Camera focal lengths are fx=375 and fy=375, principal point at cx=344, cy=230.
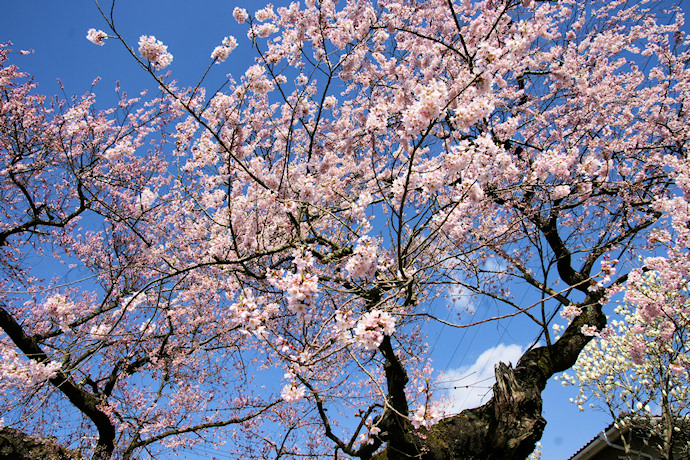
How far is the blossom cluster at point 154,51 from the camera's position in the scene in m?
3.45

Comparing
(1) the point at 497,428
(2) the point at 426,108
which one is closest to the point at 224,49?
(2) the point at 426,108

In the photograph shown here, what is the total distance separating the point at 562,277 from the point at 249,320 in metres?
5.41

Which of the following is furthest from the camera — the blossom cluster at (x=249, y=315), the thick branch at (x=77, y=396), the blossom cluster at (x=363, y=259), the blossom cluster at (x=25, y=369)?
the thick branch at (x=77, y=396)

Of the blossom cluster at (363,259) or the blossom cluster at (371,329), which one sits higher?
the blossom cluster at (363,259)

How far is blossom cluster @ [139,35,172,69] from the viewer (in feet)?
11.3

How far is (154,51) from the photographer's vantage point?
3.51 metres

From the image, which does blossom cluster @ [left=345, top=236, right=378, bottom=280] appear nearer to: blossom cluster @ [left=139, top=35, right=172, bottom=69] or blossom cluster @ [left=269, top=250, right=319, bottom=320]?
blossom cluster @ [left=269, top=250, right=319, bottom=320]

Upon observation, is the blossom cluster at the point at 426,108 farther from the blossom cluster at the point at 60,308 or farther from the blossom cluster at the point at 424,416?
the blossom cluster at the point at 60,308

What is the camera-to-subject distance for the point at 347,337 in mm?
2463

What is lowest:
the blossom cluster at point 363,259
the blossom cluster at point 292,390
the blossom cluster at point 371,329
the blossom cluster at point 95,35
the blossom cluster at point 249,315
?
the blossom cluster at point 292,390

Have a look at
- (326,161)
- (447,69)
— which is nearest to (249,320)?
(326,161)

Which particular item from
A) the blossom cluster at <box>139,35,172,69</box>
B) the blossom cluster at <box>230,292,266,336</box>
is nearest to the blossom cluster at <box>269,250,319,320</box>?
the blossom cluster at <box>230,292,266,336</box>

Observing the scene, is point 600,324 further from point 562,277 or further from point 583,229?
point 583,229

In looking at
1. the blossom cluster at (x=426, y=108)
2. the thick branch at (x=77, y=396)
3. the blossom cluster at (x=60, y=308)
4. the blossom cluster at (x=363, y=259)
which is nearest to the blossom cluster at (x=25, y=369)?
the blossom cluster at (x=60, y=308)
